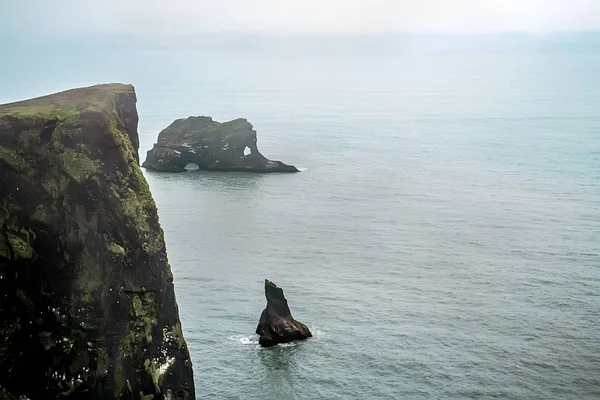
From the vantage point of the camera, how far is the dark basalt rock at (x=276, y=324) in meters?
76.3

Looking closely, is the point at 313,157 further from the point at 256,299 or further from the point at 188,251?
A: the point at 256,299

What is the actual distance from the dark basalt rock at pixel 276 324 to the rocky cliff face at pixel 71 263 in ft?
102

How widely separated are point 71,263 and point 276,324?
36256 millimetres

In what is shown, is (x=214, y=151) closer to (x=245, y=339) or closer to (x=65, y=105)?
(x=245, y=339)

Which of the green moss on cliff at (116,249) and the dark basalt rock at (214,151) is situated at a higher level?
the dark basalt rock at (214,151)

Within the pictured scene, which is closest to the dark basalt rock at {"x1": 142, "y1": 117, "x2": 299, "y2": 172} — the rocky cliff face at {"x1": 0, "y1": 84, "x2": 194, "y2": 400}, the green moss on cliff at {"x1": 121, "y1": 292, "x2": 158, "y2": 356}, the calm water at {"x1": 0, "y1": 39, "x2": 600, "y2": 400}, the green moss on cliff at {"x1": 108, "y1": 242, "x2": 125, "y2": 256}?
the calm water at {"x1": 0, "y1": 39, "x2": 600, "y2": 400}

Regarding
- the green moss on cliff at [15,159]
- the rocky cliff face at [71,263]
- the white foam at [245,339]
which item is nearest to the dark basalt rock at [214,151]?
the white foam at [245,339]

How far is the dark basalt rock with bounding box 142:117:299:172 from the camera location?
17300 centimetres

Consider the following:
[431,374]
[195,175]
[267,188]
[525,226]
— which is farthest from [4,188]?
[195,175]

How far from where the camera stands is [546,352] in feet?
246

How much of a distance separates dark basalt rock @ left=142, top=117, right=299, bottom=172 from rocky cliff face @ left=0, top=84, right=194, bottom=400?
126 meters

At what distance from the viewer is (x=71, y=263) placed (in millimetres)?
43250

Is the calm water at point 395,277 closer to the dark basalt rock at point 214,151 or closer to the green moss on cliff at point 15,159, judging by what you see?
the dark basalt rock at point 214,151

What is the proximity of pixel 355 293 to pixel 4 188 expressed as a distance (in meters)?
56.0
